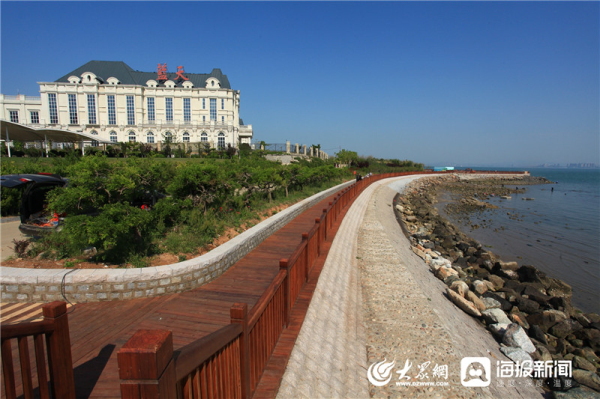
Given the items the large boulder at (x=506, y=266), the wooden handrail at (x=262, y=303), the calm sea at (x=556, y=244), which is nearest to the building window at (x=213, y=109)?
the calm sea at (x=556, y=244)

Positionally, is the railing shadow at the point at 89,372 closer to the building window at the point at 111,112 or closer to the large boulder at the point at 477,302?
the large boulder at the point at 477,302

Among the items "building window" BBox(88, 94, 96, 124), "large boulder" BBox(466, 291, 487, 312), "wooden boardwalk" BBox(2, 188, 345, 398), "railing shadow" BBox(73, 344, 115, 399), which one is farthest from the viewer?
"building window" BBox(88, 94, 96, 124)

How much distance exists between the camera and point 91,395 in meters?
3.01

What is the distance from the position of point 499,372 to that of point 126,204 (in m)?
7.86

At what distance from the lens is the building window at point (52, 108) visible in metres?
45.5

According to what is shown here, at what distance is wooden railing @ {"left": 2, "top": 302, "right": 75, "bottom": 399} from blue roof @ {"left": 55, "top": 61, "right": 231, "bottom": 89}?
51.9 meters

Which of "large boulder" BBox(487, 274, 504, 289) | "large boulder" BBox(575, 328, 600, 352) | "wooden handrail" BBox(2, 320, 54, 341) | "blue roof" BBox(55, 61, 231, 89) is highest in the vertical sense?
"blue roof" BBox(55, 61, 231, 89)

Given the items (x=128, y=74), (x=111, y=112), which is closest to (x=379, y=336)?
(x=111, y=112)

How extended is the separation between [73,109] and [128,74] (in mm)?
9771

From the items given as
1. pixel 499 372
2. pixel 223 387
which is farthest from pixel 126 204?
pixel 499 372

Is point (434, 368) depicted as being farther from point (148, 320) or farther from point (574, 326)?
point (574, 326)

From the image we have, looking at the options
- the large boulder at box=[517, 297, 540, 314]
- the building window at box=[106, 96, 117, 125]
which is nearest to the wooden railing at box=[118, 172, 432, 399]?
the large boulder at box=[517, 297, 540, 314]

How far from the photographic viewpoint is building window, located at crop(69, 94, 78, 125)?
151 ft

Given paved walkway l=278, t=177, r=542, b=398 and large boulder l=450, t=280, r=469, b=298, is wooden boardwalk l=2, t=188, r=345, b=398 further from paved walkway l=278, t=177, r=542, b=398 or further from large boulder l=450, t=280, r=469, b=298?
large boulder l=450, t=280, r=469, b=298
